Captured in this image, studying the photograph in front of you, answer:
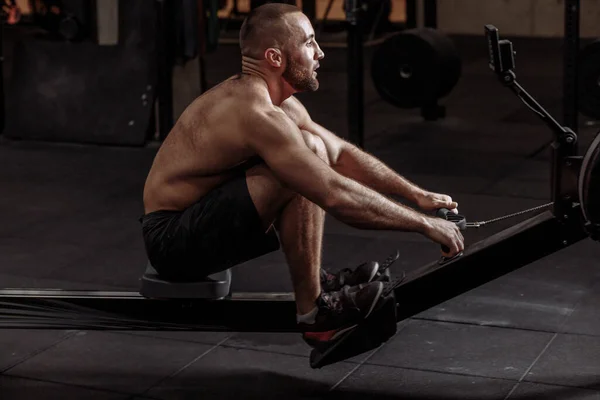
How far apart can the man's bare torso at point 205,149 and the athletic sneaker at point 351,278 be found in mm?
560

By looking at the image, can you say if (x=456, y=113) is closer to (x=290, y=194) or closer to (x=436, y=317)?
(x=436, y=317)

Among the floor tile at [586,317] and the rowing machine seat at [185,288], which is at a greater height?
the rowing machine seat at [185,288]

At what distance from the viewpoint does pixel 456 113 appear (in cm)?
968

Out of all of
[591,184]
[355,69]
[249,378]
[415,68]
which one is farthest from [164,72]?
[591,184]

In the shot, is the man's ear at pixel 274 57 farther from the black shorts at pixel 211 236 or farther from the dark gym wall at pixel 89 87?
the dark gym wall at pixel 89 87

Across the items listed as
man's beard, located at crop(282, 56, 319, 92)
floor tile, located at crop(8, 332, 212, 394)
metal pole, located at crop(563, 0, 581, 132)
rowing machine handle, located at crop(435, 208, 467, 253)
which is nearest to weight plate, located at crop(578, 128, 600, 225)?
rowing machine handle, located at crop(435, 208, 467, 253)

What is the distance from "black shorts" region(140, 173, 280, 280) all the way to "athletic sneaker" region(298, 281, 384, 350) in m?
0.27

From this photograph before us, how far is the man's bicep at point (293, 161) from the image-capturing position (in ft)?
12.2

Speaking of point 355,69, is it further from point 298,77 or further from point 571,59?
point 298,77

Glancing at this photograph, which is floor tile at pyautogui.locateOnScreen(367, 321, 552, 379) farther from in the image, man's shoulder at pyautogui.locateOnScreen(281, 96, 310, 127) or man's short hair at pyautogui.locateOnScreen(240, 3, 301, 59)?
man's short hair at pyautogui.locateOnScreen(240, 3, 301, 59)

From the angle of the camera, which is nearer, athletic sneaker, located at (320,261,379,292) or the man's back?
the man's back

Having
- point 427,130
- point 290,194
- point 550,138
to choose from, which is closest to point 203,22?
point 427,130

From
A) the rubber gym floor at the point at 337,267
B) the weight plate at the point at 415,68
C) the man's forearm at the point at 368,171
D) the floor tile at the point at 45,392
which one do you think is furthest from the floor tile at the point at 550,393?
the weight plate at the point at 415,68

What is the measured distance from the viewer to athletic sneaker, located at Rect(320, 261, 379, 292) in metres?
4.17
